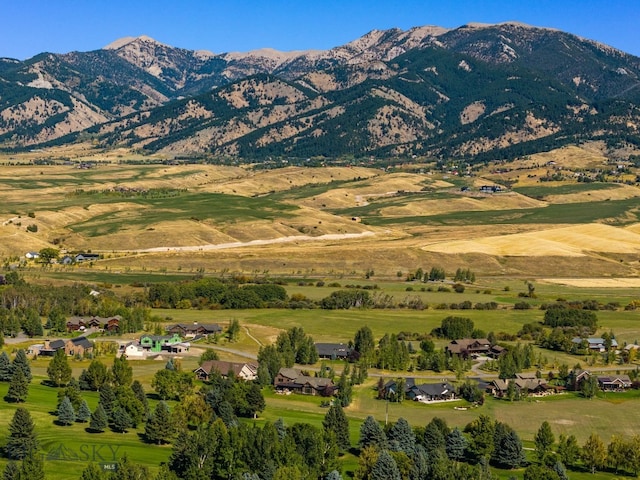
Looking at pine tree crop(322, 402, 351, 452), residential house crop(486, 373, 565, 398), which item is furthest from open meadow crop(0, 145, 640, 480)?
residential house crop(486, 373, 565, 398)

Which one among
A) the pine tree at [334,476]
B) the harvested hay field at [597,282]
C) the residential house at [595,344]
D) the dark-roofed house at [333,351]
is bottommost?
the pine tree at [334,476]

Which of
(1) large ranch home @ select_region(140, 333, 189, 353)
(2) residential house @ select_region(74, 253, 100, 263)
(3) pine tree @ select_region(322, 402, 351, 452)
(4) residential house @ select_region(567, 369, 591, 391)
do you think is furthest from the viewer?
(2) residential house @ select_region(74, 253, 100, 263)

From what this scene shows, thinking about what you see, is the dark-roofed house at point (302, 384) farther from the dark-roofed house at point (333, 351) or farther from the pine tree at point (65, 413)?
the pine tree at point (65, 413)

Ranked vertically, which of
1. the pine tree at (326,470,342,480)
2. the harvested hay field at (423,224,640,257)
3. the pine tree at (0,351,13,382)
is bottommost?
the pine tree at (0,351,13,382)

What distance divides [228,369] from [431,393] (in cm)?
1941

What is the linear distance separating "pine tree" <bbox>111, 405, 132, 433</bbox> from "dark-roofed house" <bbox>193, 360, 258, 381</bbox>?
59.2 ft

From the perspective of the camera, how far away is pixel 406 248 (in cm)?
18425

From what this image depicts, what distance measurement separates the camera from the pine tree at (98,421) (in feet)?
226

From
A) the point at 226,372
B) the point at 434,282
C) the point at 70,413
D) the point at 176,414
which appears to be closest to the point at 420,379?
the point at 226,372

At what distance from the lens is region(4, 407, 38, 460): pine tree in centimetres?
6012

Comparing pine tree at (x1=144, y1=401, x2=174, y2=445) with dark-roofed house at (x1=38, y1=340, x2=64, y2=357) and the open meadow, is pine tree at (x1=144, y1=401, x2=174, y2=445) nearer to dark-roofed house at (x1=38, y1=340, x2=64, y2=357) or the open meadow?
the open meadow

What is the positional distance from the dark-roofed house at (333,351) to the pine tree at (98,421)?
36.2 meters

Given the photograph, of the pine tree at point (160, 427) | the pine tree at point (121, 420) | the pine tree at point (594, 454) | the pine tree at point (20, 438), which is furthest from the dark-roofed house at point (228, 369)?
the pine tree at point (594, 454)

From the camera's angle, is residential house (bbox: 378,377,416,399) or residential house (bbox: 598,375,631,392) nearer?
residential house (bbox: 378,377,416,399)
